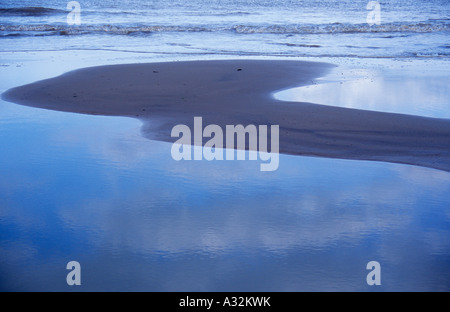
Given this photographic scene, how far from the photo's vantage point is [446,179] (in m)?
5.97

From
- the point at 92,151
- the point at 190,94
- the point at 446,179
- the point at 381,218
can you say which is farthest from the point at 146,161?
the point at 190,94

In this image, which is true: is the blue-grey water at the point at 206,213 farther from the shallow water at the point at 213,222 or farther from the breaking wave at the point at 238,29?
the breaking wave at the point at 238,29

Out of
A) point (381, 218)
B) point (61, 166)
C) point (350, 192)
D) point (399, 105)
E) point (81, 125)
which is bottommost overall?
point (381, 218)

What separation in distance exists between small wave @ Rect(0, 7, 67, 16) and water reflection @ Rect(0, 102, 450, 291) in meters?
30.5

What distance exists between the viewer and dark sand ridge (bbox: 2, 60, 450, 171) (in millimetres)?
7188

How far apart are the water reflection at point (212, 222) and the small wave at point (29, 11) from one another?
30.5 metres

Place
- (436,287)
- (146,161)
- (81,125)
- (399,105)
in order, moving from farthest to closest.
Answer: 1. (399,105)
2. (81,125)
3. (146,161)
4. (436,287)

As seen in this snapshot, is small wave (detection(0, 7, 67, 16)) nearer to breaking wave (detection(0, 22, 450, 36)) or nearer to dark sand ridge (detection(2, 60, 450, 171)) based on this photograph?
breaking wave (detection(0, 22, 450, 36))

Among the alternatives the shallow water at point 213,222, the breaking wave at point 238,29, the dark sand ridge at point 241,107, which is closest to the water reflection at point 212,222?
the shallow water at point 213,222

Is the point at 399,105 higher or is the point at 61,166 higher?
the point at 399,105

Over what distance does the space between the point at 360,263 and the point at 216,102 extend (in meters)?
5.87

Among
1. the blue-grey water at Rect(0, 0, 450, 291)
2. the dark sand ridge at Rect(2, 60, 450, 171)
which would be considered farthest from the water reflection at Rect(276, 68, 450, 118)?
the dark sand ridge at Rect(2, 60, 450, 171)

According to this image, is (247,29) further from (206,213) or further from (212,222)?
(212,222)

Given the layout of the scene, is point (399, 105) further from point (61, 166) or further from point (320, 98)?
point (61, 166)
